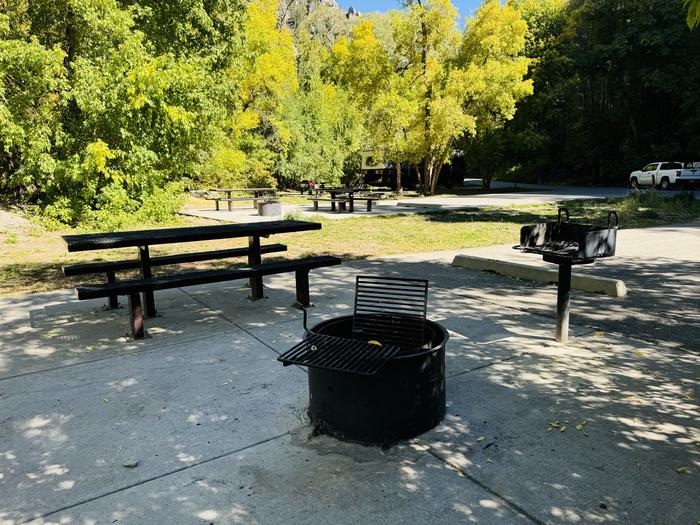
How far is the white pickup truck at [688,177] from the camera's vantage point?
2841 centimetres

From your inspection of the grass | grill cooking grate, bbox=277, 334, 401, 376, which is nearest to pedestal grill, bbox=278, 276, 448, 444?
grill cooking grate, bbox=277, 334, 401, 376

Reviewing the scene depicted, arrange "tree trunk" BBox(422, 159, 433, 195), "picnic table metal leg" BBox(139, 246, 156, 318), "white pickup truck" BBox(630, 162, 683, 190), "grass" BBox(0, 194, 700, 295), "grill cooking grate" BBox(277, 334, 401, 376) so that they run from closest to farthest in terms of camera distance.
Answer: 1. "grill cooking grate" BBox(277, 334, 401, 376)
2. "picnic table metal leg" BBox(139, 246, 156, 318)
3. "grass" BBox(0, 194, 700, 295)
4. "tree trunk" BBox(422, 159, 433, 195)
5. "white pickup truck" BBox(630, 162, 683, 190)

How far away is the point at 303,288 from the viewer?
242 inches

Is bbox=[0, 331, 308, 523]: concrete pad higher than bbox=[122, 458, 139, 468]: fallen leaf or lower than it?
lower

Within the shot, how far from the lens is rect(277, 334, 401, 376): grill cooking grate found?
9.71ft

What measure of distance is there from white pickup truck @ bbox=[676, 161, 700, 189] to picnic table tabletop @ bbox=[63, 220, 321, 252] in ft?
95.0

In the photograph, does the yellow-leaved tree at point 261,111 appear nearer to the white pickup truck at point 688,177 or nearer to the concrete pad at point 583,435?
the white pickup truck at point 688,177

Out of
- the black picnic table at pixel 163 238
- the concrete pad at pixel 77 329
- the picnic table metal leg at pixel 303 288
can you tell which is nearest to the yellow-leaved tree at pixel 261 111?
the concrete pad at pixel 77 329

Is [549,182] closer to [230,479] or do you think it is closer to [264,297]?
[264,297]

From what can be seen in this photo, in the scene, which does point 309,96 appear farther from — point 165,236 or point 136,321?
point 136,321

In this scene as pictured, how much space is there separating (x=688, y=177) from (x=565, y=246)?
29.2 meters

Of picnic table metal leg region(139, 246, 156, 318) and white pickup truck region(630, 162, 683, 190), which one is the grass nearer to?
picnic table metal leg region(139, 246, 156, 318)

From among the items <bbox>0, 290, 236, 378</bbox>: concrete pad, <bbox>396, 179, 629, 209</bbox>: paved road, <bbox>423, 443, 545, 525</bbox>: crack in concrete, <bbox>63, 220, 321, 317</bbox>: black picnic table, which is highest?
<bbox>63, 220, 321, 317</bbox>: black picnic table

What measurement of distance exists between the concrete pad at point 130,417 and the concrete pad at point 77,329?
33cm
